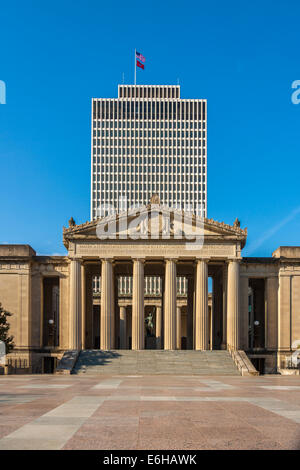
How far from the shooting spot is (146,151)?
604ft

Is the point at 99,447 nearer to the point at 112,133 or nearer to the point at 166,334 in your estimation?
the point at 166,334

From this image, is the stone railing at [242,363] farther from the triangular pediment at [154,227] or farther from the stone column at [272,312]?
the triangular pediment at [154,227]

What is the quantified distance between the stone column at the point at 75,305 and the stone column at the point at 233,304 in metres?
19.6

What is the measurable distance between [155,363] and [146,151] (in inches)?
5002

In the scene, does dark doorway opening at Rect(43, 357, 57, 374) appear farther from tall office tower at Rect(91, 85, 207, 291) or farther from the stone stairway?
tall office tower at Rect(91, 85, 207, 291)

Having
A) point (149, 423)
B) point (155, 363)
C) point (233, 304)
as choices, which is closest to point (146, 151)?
point (233, 304)

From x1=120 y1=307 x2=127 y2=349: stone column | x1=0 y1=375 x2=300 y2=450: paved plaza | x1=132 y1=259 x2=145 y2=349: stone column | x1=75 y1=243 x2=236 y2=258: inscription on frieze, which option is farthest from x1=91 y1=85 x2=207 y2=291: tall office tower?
x1=0 y1=375 x2=300 y2=450: paved plaza

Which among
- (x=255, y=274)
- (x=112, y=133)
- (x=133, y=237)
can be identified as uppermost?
(x=112, y=133)

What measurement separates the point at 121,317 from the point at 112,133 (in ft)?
273

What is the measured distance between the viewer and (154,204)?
244 ft

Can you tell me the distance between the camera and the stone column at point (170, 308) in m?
72.1

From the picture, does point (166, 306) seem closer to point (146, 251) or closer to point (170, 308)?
point (170, 308)

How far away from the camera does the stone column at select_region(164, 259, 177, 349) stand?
72.1 m
